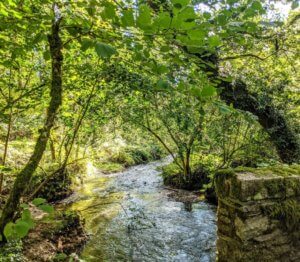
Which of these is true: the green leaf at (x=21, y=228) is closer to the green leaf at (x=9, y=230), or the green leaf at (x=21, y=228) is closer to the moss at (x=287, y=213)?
the green leaf at (x=9, y=230)

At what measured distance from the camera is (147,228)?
611 cm

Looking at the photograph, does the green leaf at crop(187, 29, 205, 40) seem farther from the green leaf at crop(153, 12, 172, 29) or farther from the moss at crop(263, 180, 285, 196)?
the moss at crop(263, 180, 285, 196)

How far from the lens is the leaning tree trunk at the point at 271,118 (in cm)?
715

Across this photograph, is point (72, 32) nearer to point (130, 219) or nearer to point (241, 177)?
point (241, 177)

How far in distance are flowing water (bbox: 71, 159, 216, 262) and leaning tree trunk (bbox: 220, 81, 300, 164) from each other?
2587mm

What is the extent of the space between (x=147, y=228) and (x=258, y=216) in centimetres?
337

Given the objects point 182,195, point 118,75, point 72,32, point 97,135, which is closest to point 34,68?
point 118,75

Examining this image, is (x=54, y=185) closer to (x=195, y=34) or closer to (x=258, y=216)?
(x=258, y=216)

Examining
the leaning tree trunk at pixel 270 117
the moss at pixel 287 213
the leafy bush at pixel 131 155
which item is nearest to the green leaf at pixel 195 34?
the moss at pixel 287 213

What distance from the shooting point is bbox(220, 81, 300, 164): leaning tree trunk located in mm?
7148

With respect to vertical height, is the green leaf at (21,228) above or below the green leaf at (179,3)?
below

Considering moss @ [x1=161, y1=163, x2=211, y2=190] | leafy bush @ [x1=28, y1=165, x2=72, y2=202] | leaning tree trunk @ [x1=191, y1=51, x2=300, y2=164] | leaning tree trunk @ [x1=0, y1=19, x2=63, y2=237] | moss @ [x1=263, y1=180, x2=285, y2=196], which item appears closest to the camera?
moss @ [x1=263, y1=180, x2=285, y2=196]

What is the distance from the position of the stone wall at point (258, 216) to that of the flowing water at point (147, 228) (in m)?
1.56

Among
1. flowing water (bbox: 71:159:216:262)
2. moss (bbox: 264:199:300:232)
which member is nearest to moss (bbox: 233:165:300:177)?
moss (bbox: 264:199:300:232)
